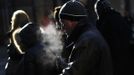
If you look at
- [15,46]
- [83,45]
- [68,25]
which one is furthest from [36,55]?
[83,45]

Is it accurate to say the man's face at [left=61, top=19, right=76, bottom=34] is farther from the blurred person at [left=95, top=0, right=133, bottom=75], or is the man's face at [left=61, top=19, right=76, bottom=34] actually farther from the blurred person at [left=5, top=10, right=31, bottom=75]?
the blurred person at [left=95, top=0, right=133, bottom=75]

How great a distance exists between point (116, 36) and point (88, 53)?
80.0 inches

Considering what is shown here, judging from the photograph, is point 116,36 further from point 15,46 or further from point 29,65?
point 29,65

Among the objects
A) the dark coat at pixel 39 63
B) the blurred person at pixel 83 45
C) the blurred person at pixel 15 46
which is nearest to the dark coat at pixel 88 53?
the blurred person at pixel 83 45

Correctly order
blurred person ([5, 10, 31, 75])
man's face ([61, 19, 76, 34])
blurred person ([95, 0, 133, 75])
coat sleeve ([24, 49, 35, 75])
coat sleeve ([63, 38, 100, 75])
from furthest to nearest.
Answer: blurred person ([95, 0, 133, 75])
blurred person ([5, 10, 31, 75])
coat sleeve ([24, 49, 35, 75])
man's face ([61, 19, 76, 34])
coat sleeve ([63, 38, 100, 75])

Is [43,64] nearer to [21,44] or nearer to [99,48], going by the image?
[21,44]

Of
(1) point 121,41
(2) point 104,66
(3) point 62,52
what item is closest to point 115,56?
(1) point 121,41

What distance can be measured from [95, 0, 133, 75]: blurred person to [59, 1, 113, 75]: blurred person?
68.7 inches

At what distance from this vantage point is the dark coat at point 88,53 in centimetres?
523

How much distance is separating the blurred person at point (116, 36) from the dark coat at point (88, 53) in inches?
70.9

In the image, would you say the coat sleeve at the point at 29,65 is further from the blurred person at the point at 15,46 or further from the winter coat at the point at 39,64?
the blurred person at the point at 15,46

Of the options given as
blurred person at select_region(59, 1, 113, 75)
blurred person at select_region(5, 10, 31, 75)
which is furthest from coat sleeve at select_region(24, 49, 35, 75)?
blurred person at select_region(59, 1, 113, 75)

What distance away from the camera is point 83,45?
17.2 ft

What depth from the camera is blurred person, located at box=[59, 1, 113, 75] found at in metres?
5.23
